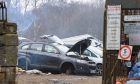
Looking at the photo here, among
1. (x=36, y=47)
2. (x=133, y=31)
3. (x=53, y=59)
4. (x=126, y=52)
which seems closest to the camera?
(x=126, y=52)

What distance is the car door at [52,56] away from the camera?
76.2ft

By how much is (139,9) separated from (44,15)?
137 feet

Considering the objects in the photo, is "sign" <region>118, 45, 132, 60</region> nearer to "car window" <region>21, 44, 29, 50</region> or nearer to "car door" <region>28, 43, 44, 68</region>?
"car door" <region>28, 43, 44, 68</region>

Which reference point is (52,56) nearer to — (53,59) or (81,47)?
(53,59)

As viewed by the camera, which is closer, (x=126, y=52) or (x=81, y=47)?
(x=126, y=52)

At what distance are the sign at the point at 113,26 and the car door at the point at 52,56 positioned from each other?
14.8 metres

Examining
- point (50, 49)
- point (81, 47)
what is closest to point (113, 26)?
point (50, 49)

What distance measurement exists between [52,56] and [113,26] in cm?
1498

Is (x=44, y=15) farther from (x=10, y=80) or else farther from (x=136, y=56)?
(x=136, y=56)

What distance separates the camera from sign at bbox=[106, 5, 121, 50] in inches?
329

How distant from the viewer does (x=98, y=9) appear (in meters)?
46.8

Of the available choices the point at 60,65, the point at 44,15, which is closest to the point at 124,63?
the point at 60,65

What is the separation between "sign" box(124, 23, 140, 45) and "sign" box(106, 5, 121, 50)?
15 centimetres

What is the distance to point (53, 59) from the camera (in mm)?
23250
